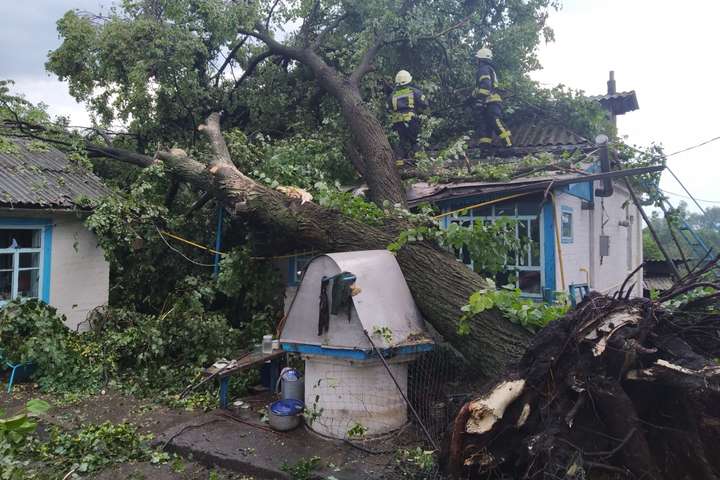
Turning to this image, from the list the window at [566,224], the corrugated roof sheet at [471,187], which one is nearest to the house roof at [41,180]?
the corrugated roof sheet at [471,187]

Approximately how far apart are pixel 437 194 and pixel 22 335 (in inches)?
226

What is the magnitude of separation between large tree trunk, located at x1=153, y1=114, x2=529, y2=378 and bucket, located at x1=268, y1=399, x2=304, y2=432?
1.59m

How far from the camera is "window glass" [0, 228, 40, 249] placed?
7.75 m

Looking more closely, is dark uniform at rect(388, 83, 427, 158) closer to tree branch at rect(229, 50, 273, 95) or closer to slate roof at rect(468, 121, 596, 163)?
slate roof at rect(468, 121, 596, 163)

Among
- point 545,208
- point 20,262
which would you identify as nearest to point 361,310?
point 545,208

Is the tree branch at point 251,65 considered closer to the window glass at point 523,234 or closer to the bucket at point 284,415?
the window glass at point 523,234

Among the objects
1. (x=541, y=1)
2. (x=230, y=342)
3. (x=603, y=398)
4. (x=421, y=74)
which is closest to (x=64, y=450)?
(x=230, y=342)

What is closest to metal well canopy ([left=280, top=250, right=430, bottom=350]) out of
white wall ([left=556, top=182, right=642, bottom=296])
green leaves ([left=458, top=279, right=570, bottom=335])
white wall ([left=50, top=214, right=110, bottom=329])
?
green leaves ([left=458, top=279, right=570, bottom=335])

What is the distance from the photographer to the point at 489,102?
32.7 feet

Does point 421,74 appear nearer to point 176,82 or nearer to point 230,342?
point 176,82

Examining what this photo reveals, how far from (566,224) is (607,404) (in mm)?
4843

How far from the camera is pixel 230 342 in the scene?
7.20 metres

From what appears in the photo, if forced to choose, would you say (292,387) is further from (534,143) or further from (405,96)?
(534,143)

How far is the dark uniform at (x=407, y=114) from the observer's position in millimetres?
9383
